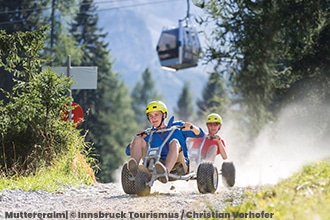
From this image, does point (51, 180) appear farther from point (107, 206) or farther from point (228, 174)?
point (107, 206)

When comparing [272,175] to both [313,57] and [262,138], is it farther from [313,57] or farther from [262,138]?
[262,138]

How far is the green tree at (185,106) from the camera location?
154 metres

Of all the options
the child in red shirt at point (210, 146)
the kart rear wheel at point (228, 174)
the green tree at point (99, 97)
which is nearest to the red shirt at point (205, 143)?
the child in red shirt at point (210, 146)

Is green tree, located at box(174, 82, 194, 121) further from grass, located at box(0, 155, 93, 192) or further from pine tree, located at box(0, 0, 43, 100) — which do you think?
grass, located at box(0, 155, 93, 192)

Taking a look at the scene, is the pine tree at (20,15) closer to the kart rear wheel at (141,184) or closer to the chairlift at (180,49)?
the chairlift at (180,49)

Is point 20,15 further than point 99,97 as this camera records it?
No

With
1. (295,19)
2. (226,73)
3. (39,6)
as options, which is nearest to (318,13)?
(295,19)

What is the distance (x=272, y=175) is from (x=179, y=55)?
23045mm

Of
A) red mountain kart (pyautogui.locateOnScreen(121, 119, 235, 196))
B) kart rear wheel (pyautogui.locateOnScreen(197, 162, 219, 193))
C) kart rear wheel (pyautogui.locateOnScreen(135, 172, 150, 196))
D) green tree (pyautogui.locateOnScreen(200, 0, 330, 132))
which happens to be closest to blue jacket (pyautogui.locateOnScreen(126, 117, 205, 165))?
red mountain kart (pyautogui.locateOnScreen(121, 119, 235, 196))

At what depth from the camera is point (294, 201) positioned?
22.4 ft

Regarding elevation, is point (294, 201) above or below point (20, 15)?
below

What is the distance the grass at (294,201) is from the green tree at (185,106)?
14378cm

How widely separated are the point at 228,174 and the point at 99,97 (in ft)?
187

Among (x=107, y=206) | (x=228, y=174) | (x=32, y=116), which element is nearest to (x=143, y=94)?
(x=32, y=116)
